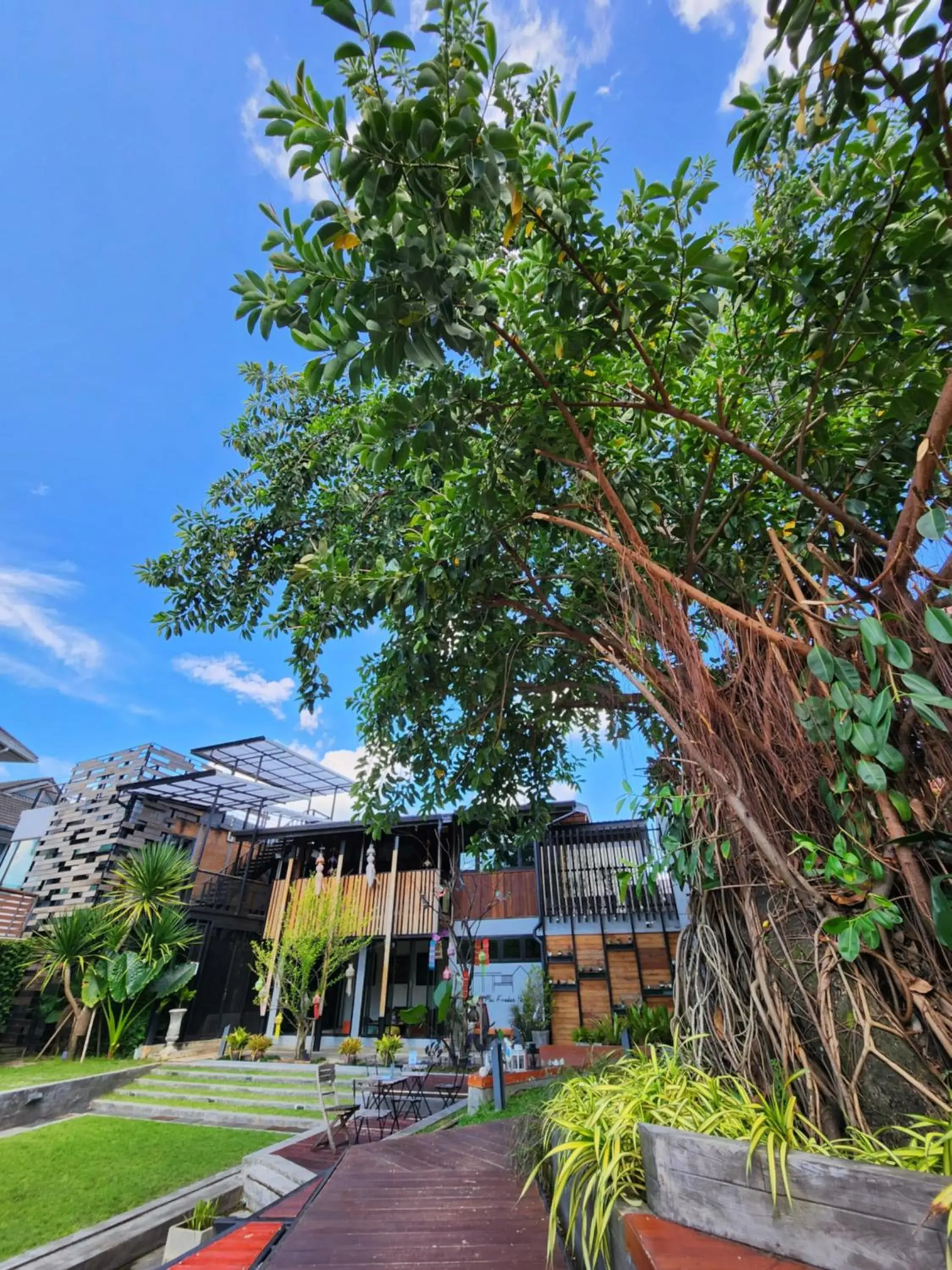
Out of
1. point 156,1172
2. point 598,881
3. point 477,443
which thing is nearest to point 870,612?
point 477,443

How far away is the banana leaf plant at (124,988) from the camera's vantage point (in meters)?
11.9

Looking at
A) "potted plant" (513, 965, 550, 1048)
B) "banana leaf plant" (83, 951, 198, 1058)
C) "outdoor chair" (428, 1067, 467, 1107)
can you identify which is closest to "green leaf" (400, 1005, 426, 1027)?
"potted plant" (513, 965, 550, 1048)

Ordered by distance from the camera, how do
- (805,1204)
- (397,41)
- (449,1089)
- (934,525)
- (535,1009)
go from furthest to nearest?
1. (535,1009)
2. (449,1089)
3. (934,525)
4. (397,41)
5. (805,1204)

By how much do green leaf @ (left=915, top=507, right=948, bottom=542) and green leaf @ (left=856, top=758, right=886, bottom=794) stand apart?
831mm

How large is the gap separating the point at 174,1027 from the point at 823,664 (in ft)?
52.1

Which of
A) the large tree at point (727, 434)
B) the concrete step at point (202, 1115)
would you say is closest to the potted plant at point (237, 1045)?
the concrete step at point (202, 1115)

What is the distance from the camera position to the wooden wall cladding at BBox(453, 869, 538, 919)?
41.0ft

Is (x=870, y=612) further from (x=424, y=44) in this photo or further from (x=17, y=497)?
(x=17, y=497)

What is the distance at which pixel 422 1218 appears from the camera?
10.4ft

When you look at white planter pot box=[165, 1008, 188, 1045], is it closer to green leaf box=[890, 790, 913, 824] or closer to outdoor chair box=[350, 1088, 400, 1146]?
outdoor chair box=[350, 1088, 400, 1146]

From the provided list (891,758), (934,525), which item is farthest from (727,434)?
(891,758)

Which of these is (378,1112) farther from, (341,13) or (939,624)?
(341,13)

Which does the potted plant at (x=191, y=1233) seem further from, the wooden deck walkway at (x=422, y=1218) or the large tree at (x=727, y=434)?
the large tree at (x=727, y=434)

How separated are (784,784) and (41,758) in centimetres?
1849
